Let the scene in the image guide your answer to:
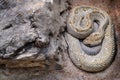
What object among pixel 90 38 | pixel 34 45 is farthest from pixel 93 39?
pixel 34 45

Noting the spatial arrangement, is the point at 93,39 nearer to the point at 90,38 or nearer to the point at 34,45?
the point at 90,38

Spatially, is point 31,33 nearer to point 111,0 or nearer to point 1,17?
point 1,17

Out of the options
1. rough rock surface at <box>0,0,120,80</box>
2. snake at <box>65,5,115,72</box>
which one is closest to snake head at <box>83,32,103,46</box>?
snake at <box>65,5,115,72</box>

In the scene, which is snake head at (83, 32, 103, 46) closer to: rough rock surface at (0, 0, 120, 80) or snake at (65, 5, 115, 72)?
snake at (65, 5, 115, 72)

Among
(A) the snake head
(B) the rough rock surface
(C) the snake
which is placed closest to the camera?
(B) the rough rock surface

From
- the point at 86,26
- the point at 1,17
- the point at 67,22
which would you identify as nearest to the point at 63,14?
the point at 67,22

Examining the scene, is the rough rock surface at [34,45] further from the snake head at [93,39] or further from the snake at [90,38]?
the snake head at [93,39]

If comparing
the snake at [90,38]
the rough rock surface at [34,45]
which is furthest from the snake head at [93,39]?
the rough rock surface at [34,45]
